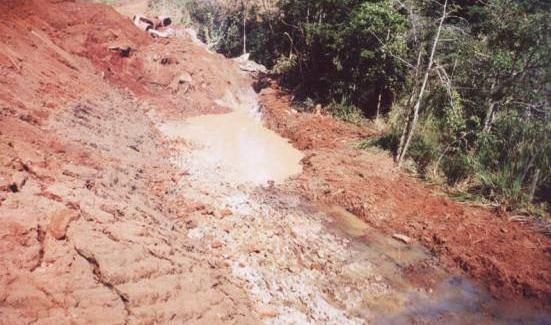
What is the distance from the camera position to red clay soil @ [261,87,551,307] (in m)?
5.36

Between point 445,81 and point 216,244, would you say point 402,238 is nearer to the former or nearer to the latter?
point 216,244

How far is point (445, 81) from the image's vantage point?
740 centimetres

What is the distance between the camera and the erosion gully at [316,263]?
4574mm

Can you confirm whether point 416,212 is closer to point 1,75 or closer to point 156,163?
point 156,163

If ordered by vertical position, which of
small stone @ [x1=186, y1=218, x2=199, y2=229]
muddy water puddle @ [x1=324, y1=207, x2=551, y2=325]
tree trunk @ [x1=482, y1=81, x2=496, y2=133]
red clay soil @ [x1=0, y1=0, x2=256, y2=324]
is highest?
tree trunk @ [x1=482, y1=81, x2=496, y2=133]

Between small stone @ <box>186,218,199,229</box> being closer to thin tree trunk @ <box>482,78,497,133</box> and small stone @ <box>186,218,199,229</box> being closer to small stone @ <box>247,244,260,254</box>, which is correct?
small stone @ <box>247,244,260,254</box>

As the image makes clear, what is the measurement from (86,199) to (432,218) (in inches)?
200

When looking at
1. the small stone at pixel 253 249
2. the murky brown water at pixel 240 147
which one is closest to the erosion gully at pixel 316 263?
the small stone at pixel 253 249

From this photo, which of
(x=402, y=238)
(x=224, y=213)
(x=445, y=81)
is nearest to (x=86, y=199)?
(x=224, y=213)

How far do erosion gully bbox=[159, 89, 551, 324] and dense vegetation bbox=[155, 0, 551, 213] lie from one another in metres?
2.20

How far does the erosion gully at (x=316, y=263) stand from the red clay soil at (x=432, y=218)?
9.6 inches

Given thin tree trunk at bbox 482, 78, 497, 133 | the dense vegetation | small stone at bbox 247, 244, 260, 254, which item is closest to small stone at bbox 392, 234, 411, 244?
the dense vegetation

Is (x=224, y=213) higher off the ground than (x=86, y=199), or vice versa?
(x=86, y=199)

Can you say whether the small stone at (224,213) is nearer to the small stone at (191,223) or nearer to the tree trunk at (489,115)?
the small stone at (191,223)
